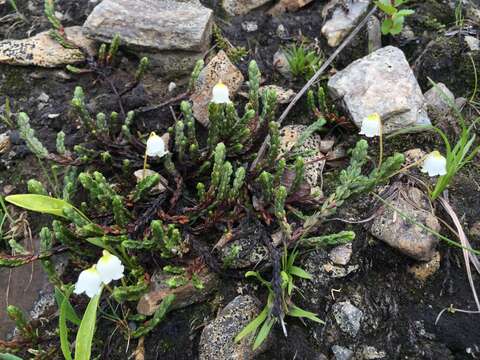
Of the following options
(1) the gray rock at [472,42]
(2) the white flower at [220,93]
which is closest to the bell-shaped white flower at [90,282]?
(2) the white flower at [220,93]

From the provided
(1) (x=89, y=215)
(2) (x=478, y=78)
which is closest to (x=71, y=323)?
(1) (x=89, y=215)

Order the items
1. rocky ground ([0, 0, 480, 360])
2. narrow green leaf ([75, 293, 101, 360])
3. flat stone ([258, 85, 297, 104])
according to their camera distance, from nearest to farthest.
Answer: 1. narrow green leaf ([75, 293, 101, 360])
2. rocky ground ([0, 0, 480, 360])
3. flat stone ([258, 85, 297, 104])

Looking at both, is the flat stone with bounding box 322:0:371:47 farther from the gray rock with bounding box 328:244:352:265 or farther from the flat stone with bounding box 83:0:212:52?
the gray rock with bounding box 328:244:352:265

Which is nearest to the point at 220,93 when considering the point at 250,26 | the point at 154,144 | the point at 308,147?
the point at 154,144

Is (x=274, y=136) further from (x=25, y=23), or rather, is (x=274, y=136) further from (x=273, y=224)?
(x=25, y=23)

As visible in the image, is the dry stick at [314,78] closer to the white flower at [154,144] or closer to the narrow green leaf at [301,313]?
the white flower at [154,144]

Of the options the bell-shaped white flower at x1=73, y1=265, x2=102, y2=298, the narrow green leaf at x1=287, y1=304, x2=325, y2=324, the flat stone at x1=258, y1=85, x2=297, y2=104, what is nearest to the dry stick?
the flat stone at x1=258, y1=85, x2=297, y2=104
